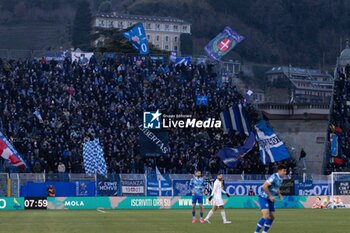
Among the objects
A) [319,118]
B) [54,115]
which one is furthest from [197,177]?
[319,118]

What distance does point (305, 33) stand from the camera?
650 ft

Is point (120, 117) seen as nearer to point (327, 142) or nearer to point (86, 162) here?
point (86, 162)

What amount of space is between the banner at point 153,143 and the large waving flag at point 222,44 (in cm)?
2000

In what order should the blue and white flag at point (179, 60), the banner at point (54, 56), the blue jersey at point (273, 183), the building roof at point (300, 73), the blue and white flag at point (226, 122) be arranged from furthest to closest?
the building roof at point (300, 73), the blue and white flag at point (179, 60), the banner at point (54, 56), the blue and white flag at point (226, 122), the blue jersey at point (273, 183)

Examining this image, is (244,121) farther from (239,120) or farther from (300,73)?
(300,73)

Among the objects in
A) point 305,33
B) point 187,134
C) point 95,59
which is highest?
point 305,33

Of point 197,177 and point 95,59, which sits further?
point 95,59

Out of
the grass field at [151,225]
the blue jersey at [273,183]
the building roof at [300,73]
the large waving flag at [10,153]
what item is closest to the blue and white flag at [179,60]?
the large waving flag at [10,153]

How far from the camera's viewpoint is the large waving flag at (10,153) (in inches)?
2363

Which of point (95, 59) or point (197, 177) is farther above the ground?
point (95, 59)

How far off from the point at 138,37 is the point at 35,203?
32509 millimetres

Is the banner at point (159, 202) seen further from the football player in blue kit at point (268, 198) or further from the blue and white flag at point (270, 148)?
the football player in blue kit at point (268, 198)

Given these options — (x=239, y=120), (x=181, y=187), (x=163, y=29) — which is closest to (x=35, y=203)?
(x=181, y=187)

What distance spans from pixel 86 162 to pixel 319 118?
83.1 feet
